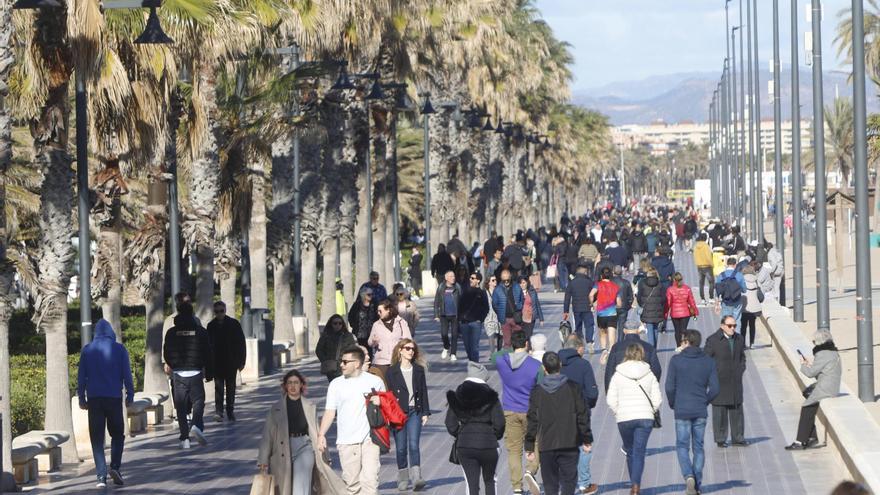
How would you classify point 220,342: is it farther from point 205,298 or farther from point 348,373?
point 348,373

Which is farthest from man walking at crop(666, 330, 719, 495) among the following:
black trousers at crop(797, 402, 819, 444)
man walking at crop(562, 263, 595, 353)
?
man walking at crop(562, 263, 595, 353)

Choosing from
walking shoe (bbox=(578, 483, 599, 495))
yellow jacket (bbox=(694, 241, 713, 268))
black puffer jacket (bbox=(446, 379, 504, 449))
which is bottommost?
walking shoe (bbox=(578, 483, 599, 495))

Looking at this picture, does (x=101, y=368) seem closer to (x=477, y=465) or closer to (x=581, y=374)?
(x=477, y=465)

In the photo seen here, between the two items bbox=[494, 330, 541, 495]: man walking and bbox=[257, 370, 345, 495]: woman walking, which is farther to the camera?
bbox=[494, 330, 541, 495]: man walking

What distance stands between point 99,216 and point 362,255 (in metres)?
19.2

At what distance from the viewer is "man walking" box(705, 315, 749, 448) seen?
16.6 metres

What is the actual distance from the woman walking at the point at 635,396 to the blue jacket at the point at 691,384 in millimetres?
701

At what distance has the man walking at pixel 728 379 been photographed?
54.6 ft

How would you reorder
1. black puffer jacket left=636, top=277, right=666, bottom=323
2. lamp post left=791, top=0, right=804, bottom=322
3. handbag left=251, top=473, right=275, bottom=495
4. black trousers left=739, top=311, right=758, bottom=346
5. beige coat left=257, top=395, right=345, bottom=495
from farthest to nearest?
1. lamp post left=791, top=0, right=804, bottom=322
2. black trousers left=739, top=311, right=758, bottom=346
3. black puffer jacket left=636, top=277, right=666, bottom=323
4. beige coat left=257, top=395, right=345, bottom=495
5. handbag left=251, top=473, right=275, bottom=495

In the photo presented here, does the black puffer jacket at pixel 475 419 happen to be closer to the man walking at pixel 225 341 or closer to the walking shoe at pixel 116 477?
the walking shoe at pixel 116 477

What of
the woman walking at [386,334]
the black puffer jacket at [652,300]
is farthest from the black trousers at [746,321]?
the woman walking at [386,334]

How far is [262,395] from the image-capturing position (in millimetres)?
24109

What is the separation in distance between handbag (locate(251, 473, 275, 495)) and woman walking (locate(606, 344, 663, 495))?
10.9 ft

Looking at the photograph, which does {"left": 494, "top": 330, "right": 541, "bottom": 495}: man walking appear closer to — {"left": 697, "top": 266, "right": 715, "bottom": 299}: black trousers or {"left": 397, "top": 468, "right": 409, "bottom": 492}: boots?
{"left": 397, "top": 468, "right": 409, "bottom": 492}: boots
